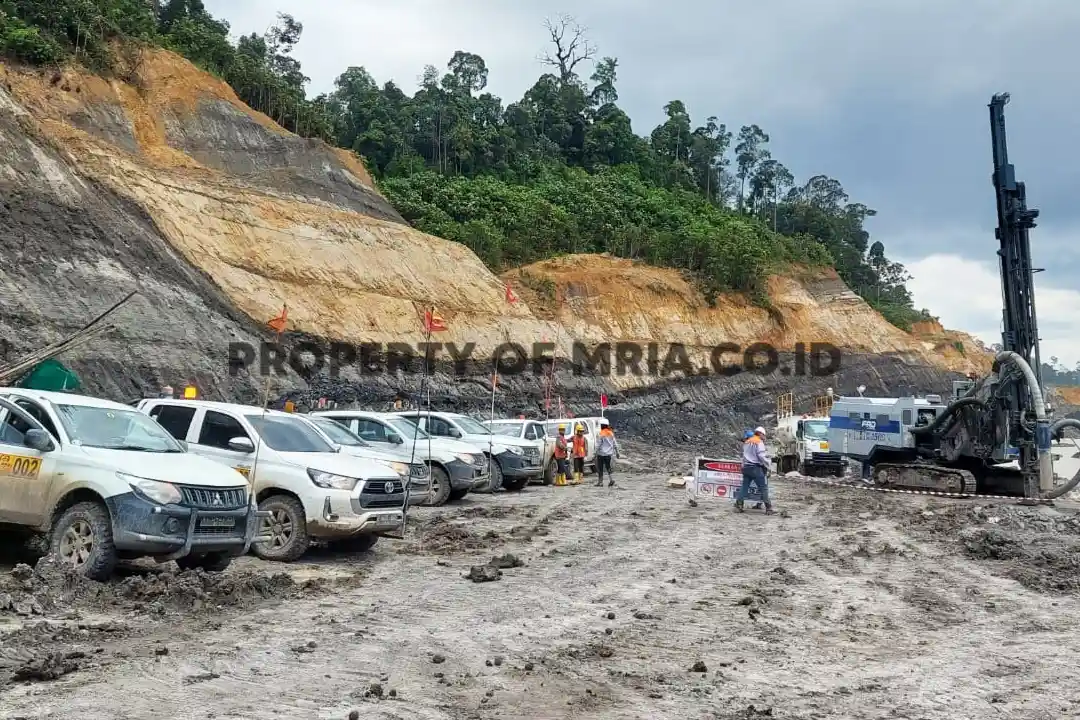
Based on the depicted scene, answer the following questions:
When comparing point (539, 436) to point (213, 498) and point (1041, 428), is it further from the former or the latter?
point (213, 498)

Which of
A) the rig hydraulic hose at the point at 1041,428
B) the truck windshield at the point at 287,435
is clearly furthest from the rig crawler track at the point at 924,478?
the truck windshield at the point at 287,435

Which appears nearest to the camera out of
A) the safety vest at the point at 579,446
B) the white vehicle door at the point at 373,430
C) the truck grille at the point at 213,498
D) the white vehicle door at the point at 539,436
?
the truck grille at the point at 213,498

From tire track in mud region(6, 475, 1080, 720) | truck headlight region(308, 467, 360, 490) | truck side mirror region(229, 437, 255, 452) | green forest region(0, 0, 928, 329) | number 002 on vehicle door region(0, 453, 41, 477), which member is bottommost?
tire track in mud region(6, 475, 1080, 720)

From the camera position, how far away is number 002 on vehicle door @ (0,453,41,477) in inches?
317

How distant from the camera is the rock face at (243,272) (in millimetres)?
24234

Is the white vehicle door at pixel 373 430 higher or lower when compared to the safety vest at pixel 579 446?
higher

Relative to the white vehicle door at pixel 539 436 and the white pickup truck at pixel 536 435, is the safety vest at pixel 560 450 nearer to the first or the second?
the white pickup truck at pixel 536 435

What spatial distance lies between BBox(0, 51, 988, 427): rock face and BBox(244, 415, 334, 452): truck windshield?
13.3m

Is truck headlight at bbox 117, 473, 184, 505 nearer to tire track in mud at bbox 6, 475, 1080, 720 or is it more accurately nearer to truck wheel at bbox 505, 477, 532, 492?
tire track in mud at bbox 6, 475, 1080, 720

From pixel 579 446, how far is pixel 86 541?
15281 mm

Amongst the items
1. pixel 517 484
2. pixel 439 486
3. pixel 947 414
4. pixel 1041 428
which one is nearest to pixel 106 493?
pixel 439 486

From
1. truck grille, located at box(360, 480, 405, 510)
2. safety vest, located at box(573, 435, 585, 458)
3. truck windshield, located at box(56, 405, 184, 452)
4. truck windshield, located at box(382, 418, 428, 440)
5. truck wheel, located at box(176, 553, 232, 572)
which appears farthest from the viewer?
safety vest, located at box(573, 435, 585, 458)

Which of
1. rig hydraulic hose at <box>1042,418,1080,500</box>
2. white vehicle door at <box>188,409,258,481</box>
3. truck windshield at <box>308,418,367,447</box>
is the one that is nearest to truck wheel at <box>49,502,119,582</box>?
white vehicle door at <box>188,409,258,481</box>

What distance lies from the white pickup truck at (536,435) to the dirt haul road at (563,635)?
9.07 metres
